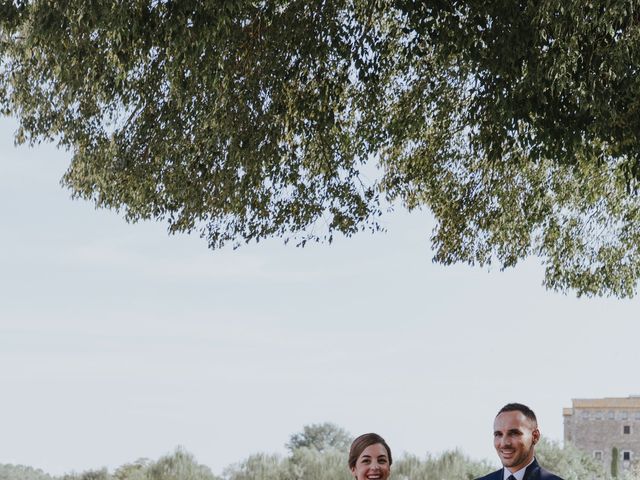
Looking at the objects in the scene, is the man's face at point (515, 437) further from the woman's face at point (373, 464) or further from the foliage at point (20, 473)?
the foliage at point (20, 473)

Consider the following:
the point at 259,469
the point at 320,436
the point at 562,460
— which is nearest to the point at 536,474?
the point at 259,469

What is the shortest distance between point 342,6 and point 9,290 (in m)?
10.9

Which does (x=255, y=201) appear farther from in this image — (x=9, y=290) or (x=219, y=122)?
(x=9, y=290)

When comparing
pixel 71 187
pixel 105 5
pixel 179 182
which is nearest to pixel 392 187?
pixel 179 182

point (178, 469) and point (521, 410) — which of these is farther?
point (178, 469)

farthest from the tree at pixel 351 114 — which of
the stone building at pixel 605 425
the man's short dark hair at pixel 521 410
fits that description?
the stone building at pixel 605 425

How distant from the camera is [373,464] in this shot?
16.2 feet

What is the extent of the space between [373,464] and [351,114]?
385 inches

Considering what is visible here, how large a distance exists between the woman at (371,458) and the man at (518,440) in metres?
0.55

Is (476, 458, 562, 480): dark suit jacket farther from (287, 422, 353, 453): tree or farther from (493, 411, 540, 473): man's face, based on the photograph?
(287, 422, 353, 453): tree

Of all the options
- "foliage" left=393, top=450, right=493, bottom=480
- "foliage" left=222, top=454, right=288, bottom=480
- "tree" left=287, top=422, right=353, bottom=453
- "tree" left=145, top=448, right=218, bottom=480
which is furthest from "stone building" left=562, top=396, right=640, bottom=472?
"tree" left=145, top=448, right=218, bottom=480

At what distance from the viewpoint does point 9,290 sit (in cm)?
2056

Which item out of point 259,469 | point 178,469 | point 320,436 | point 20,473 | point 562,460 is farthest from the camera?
point 320,436

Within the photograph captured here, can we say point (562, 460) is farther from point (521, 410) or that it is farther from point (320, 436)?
point (320, 436)
